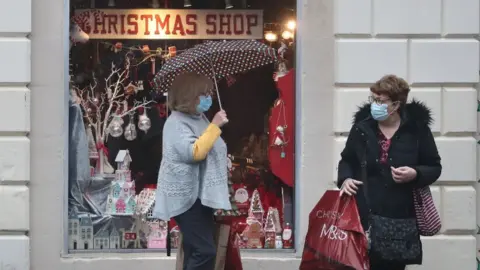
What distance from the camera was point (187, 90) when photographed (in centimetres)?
568

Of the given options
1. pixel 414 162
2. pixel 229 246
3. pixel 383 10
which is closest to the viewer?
pixel 414 162

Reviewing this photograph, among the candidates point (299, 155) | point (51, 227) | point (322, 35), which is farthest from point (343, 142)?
point (51, 227)

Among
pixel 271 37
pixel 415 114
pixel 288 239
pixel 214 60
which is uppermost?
pixel 271 37

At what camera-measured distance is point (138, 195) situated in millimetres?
7496

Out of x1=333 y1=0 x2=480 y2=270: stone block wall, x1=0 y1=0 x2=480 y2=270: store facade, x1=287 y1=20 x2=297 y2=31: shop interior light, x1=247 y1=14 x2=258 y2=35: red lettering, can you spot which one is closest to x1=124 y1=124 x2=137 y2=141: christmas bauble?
x1=0 y1=0 x2=480 y2=270: store facade

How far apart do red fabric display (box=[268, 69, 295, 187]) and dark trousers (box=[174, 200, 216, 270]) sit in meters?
1.88

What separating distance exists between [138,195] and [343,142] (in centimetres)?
182

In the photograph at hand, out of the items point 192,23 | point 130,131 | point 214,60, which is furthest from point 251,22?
point 214,60

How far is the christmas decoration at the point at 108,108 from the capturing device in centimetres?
747

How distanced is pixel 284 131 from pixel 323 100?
467 mm

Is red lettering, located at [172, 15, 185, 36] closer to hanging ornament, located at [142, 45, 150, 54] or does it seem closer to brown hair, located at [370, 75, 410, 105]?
hanging ornament, located at [142, 45, 150, 54]

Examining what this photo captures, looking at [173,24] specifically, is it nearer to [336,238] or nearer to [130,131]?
[130,131]

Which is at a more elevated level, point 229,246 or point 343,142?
point 343,142

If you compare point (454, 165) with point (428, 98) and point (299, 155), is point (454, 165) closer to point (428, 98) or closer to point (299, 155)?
point (428, 98)
